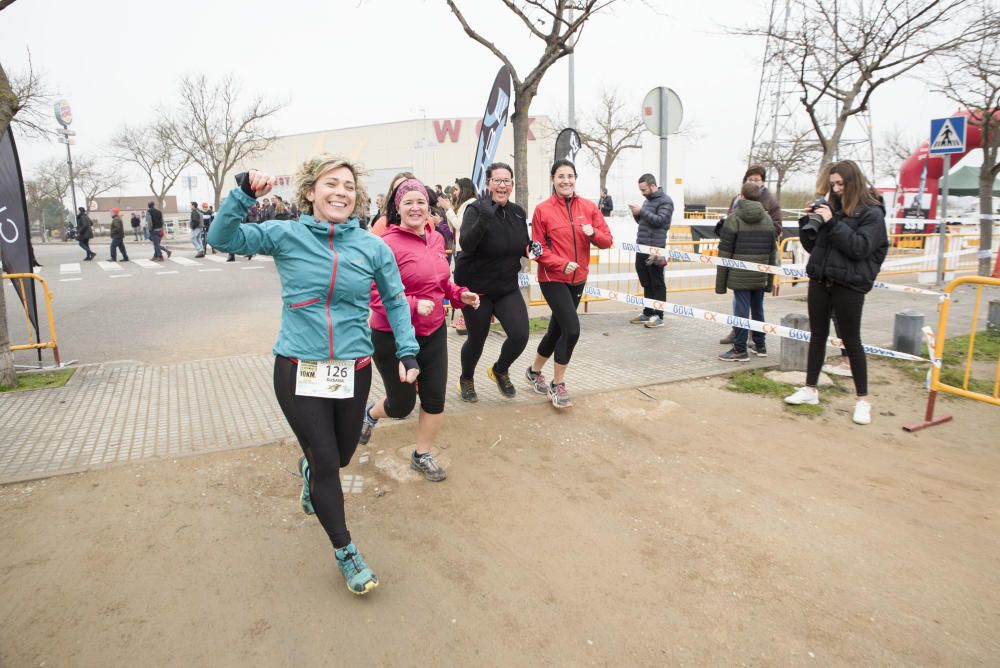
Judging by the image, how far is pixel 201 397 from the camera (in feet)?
18.1

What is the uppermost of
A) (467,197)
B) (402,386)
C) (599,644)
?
(467,197)

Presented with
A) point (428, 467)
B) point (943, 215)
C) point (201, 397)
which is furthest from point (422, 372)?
point (943, 215)

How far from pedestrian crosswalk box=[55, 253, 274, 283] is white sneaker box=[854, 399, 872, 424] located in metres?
13.5

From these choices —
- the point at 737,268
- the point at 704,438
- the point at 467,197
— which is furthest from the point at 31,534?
the point at 737,268

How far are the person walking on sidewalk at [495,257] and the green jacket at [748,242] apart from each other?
2.98 m

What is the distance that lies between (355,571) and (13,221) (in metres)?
5.84

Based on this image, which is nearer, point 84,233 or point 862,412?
point 862,412

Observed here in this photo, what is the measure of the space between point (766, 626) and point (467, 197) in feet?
17.1

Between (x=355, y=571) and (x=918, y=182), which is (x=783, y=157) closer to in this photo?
(x=918, y=182)

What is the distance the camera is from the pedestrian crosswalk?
52.3 feet

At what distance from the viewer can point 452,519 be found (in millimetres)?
3518

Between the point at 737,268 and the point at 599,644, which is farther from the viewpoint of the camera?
the point at 737,268

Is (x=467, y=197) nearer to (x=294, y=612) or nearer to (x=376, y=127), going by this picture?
(x=294, y=612)

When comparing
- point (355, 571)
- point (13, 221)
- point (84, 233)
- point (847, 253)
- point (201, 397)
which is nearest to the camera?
point (355, 571)
